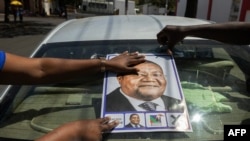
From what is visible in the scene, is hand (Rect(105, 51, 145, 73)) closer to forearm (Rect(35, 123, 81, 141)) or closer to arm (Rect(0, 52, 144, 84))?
arm (Rect(0, 52, 144, 84))

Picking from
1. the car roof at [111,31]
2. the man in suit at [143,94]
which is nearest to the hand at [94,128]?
the man in suit at [143,94]

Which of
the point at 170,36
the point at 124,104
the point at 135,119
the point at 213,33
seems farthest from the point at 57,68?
the point at 213,33

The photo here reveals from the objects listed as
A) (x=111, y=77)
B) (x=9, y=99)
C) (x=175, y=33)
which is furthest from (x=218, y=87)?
(x=9, y=99)

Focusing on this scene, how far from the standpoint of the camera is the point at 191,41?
236 centimetres

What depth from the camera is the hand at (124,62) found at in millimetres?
2002

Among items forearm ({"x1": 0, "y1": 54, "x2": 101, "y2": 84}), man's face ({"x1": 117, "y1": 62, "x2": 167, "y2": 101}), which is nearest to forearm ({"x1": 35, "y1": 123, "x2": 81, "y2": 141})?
man's face ({"x1": 117, "y1": 62, "x2": 167, "y2": 101})

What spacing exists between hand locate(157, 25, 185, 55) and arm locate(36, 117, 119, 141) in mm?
761

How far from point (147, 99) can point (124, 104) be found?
123mm

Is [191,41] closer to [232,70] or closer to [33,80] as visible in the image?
[232,70]

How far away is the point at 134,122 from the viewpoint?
1.69 meters

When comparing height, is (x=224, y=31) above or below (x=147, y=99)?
above

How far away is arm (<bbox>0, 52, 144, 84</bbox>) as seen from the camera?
1995 millimetres

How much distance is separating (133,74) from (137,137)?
1.49 feet

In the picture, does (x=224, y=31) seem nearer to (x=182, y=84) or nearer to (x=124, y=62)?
(x=182, y=84)
